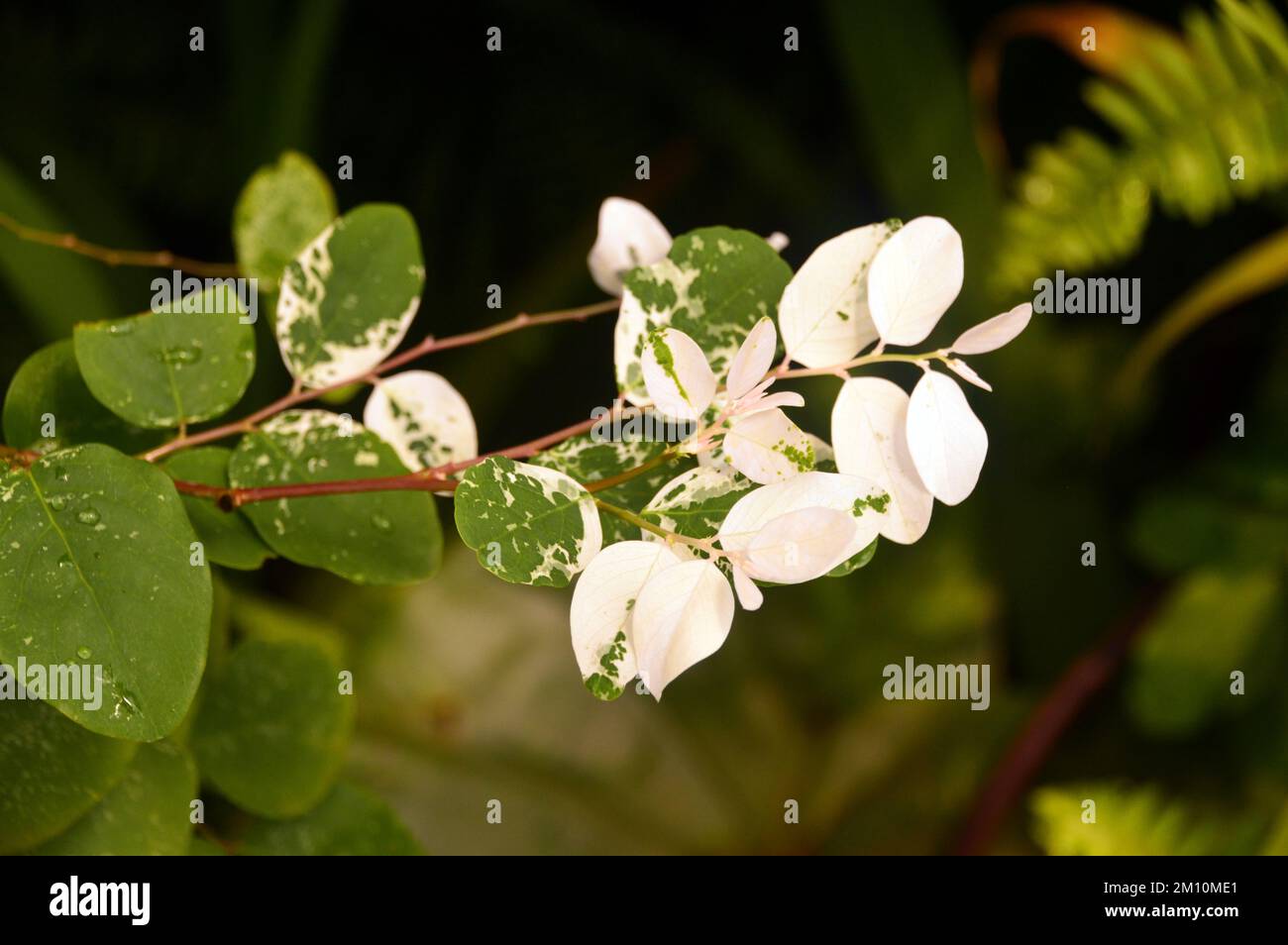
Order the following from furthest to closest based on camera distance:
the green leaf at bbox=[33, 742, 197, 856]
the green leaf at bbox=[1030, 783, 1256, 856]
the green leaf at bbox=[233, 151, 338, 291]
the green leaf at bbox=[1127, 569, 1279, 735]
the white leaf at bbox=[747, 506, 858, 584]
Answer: the green leaf at bbox=[1127, 569, 1279, 735]
the green leaf at bbox=[1030, 783, 1256, 856]
the green leaf at bbox=[233, 151, 338, 291]
the green leaf at bbox=[33, 742, 197, 856]
the white leaf at bbox=[747, 506, 858, 584]

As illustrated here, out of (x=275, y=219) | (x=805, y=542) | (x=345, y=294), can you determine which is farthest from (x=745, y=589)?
(x=275, y=219)

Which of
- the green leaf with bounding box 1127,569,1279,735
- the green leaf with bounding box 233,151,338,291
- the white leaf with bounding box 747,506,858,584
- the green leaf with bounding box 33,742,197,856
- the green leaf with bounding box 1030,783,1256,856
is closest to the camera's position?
the white leaf with bounding box 747,506,858,584

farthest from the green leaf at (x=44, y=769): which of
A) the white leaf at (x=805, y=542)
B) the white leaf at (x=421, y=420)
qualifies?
the white leaf at (x=805, y=542)

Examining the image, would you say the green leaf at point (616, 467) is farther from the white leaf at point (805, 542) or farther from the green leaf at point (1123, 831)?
the green leaf at point (1123, 831)

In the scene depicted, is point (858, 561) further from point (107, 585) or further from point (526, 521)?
point (107, 585)

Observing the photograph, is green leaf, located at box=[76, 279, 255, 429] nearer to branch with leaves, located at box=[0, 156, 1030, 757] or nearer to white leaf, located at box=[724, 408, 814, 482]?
branch with leaves, located at box=[0, 156, 1030, 757]

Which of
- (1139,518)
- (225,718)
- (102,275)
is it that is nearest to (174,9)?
(102,275)

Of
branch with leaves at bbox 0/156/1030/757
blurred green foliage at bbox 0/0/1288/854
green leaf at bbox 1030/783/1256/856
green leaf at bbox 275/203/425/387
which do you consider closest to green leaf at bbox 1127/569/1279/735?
blurred green foliage at bbox 0/0/1288/854
